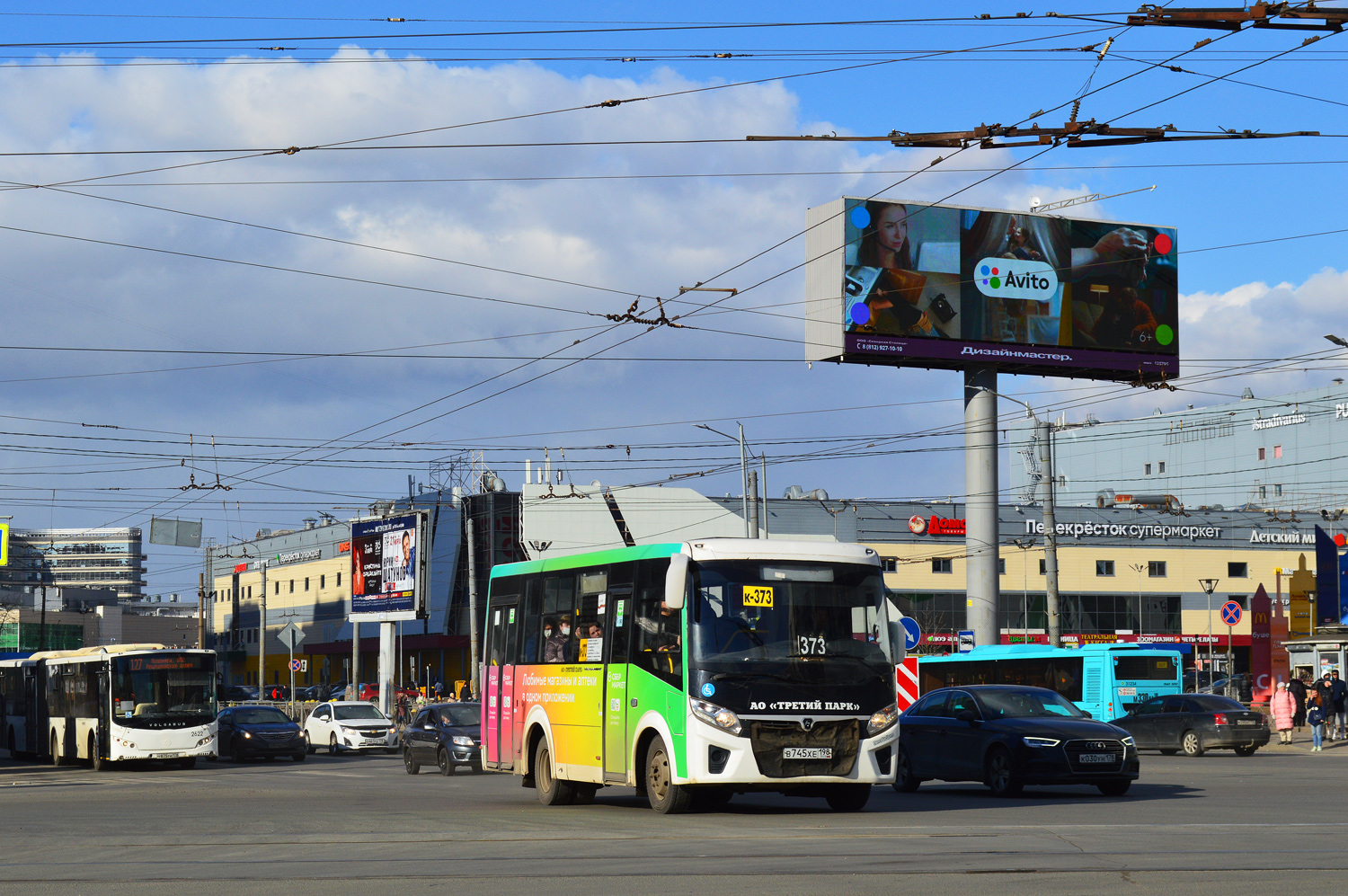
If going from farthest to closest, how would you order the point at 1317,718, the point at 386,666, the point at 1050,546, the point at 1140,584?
the point at 1140,584
the point at 386,666
the point at 1050,546
the point at 1317,718

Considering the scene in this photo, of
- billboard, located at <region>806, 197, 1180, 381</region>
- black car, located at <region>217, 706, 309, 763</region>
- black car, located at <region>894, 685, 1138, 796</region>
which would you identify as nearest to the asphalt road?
black car, located at <region>894, 685, 1138, 796</region>

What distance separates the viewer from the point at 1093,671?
40.6m

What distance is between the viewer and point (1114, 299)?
176 feet

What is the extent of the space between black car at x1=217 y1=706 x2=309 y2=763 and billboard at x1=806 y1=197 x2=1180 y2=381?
69.1 feet

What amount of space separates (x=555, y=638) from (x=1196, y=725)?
20643mm

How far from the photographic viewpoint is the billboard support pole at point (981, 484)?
53156mm

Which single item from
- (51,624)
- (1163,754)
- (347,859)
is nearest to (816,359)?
(1163,754)

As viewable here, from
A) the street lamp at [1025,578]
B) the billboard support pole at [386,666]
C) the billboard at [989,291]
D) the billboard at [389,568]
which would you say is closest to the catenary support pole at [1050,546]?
the billboard at [989,291]

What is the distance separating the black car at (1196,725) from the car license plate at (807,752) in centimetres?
2053

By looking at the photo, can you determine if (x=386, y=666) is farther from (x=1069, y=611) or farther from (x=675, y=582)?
(x=675, y=582)

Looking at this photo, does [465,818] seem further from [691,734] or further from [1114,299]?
[1114,299]

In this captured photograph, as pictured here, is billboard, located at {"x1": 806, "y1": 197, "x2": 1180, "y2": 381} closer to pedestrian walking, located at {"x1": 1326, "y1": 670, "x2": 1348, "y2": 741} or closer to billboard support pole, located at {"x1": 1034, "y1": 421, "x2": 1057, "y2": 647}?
billboard support pole, located at {"x1": 1034, "y1": 421, "x2": 1057, "y2": 647}

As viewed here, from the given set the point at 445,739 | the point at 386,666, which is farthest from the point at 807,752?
the point at 386,666

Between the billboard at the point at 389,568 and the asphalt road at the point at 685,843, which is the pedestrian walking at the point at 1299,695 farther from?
the billboard at the point at 389,568
